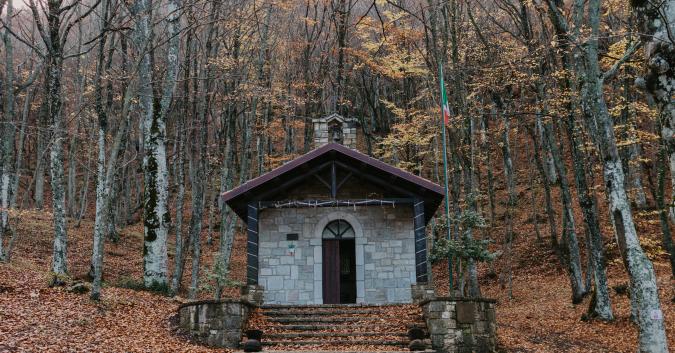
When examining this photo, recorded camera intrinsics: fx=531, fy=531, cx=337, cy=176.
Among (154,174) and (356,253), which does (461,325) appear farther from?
(154,174)

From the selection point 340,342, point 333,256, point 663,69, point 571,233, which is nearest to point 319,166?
point 333,256

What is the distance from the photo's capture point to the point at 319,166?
14023 millimetres

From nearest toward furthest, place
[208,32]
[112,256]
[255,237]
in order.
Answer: [255,237], [208,32], [112,256]

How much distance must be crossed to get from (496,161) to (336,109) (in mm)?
10329

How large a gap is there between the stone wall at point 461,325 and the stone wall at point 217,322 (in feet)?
12.3

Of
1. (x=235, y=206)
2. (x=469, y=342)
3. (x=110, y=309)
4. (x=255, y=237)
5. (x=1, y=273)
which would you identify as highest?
(x=235, y=206)

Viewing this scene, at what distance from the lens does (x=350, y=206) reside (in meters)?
14.7

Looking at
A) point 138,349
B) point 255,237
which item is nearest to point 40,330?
point 138,349

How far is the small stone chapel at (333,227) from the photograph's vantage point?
13.6 m

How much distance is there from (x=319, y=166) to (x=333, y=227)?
1.90 m

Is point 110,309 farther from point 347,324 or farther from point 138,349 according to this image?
point 347,324

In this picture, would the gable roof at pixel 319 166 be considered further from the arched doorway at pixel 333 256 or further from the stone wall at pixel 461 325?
the stone wall at pixel 461 325

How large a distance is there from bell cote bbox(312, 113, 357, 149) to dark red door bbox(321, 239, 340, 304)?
373 centimetres

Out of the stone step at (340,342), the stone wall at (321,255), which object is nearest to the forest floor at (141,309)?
the stone step at (340,342)
